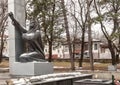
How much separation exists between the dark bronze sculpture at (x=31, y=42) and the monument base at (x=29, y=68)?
331 mm

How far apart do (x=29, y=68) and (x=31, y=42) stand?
163cm

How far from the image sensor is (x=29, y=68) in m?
16.2

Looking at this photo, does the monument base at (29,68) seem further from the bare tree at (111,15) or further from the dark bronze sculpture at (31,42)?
the bare tree at (111,15)

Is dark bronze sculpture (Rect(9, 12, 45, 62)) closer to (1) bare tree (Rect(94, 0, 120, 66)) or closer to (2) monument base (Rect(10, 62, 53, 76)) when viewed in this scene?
(2) monument base (Rect(10, 62, 53, 76))

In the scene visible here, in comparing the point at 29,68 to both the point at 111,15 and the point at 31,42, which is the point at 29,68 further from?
the point at 111,15

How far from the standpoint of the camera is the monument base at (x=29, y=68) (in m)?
16.1

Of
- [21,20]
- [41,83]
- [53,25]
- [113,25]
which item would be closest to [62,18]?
[53,25]

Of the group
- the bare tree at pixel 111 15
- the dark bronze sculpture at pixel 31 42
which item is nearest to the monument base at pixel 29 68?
the dark bronze sculpture at pixel 31 42

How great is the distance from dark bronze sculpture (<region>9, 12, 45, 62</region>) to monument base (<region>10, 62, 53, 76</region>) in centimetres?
33

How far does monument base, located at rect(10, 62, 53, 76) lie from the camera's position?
16109 millimetres

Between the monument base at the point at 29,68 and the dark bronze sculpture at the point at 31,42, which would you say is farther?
the dark bronze sculpture at the point at 31,42

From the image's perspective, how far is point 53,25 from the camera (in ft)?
105

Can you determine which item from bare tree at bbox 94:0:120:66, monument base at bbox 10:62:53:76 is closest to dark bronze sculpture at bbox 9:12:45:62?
monument base at bbox 10:62:53:76

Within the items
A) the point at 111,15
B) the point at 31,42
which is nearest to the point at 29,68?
the point at 31,42
